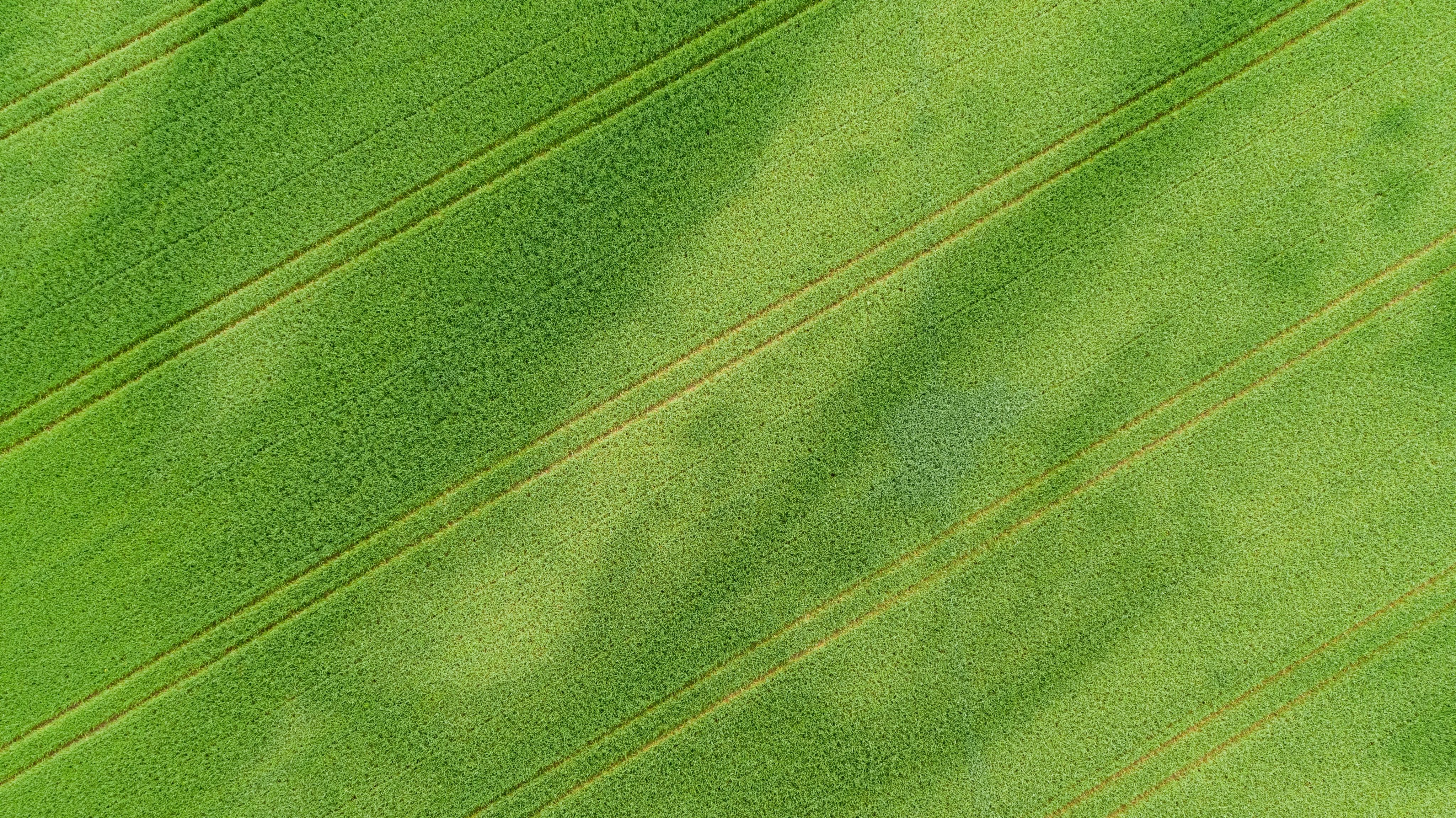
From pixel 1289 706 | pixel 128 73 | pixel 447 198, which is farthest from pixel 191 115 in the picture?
pixel 1289 706

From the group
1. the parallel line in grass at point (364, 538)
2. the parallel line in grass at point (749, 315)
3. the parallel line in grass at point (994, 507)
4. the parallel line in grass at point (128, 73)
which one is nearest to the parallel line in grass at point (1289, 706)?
the parallel line in grass at point (994, 507)

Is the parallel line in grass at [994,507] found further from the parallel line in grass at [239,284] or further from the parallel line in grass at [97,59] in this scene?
the parallel line in grass at [97,59]

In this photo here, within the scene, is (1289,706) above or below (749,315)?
below

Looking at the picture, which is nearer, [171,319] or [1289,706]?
[171,319]

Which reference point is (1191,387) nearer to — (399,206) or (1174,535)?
(1174,535)

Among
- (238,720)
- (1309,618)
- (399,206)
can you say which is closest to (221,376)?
(399,206)

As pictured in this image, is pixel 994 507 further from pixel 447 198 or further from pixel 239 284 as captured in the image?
pixel 239 284

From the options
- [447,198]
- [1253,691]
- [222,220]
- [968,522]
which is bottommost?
[1253,691]
